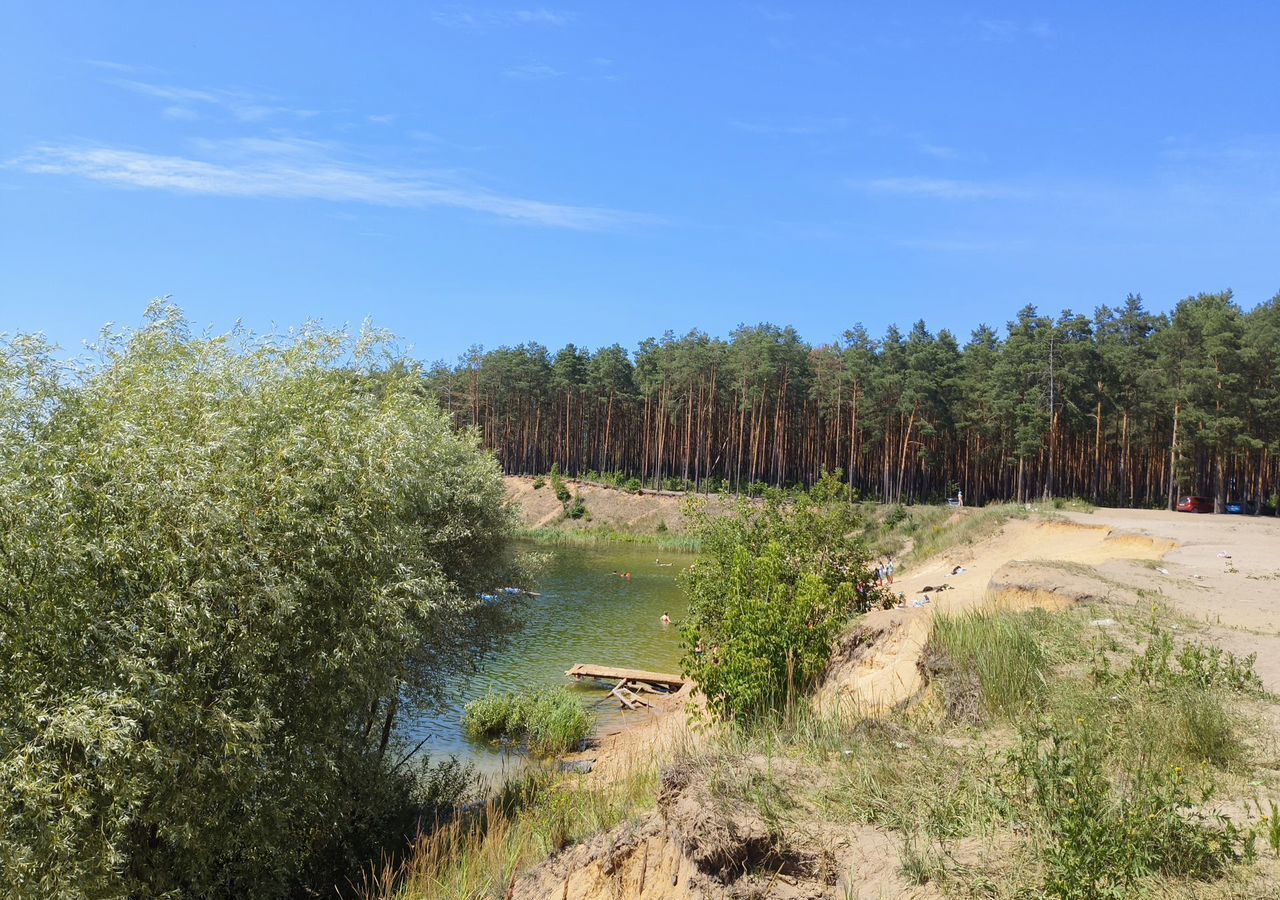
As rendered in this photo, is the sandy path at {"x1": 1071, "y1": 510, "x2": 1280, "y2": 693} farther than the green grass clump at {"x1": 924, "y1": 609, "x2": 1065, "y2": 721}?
Yes

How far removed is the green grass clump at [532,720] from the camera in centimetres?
2169

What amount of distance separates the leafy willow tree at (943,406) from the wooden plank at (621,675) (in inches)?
1616

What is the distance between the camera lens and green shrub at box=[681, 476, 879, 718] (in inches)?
504

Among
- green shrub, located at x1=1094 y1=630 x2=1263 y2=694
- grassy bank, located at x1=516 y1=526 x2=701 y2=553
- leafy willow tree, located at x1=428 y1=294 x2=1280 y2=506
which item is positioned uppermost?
leafy willow tree, located at x1=428 y1=294 x2=1280 y2=506

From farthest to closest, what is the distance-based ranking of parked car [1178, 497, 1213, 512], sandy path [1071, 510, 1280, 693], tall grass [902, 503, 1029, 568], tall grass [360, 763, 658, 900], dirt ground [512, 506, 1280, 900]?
1. parked car [1178, 497, 1213, 512]
2. tall grass [902, 503, 1029, 568]
3. sandy path [1071, 510, 1280, 693]
4. tall grass [360, 763, 658, 900]
5. dirt ground [512, 506, 1280, 900]

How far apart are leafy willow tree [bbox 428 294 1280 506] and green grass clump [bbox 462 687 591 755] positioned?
4675 centimetres

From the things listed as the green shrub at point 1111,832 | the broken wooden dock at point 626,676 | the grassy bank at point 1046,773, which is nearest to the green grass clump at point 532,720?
the broken wooden dock at point 626,676

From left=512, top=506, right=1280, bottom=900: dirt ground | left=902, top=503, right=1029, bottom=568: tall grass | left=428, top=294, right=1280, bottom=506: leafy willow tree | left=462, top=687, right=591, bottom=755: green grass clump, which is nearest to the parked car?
left=428, top=294, right=1280, bottom=506: leafy willow tree

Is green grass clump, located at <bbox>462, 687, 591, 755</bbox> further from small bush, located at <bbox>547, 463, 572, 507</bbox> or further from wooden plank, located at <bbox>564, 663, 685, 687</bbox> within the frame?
small bush, located at <bbox>547, 463, 572, 507</bbox>

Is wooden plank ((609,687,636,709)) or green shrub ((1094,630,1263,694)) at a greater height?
green shrub ((1094,630,1263,694))

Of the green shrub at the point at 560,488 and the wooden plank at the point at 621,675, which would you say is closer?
the wooden plank at the point at 621,675

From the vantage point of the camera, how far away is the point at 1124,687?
9445mm

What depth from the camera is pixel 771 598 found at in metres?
14.4

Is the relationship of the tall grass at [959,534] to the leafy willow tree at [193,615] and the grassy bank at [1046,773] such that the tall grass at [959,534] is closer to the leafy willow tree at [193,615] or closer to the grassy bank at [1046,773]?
the grassy bank at [1046,773]
